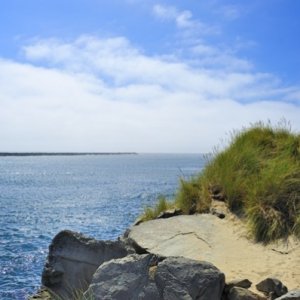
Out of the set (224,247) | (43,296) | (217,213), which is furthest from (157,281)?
(217,213)

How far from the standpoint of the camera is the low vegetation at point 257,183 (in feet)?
30.6

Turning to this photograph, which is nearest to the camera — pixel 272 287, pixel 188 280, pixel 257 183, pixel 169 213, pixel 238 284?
pixel 188 280

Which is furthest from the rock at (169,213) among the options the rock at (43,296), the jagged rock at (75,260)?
the rock at (43,296)

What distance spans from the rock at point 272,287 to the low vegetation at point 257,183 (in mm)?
2091

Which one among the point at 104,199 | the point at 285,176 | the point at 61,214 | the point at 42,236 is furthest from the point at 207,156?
the point at 104,199

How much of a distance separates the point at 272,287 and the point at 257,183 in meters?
3.60

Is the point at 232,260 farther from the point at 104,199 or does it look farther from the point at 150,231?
the point at 104,199

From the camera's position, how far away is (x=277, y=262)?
8078mm

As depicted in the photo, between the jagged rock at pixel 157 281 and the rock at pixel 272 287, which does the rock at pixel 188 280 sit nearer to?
the jagged rock at pixel 157 281

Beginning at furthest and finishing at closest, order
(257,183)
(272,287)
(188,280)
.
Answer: (257,183), (272,287), (188,280)

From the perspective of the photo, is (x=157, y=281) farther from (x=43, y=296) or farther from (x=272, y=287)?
(x=43, y=296)

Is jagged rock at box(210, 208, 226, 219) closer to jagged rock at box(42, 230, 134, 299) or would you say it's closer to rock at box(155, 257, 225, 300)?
jagged rock at box(42, 230, 134, 299)

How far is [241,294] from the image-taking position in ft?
22.1

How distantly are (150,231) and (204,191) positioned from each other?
226 centimetres
